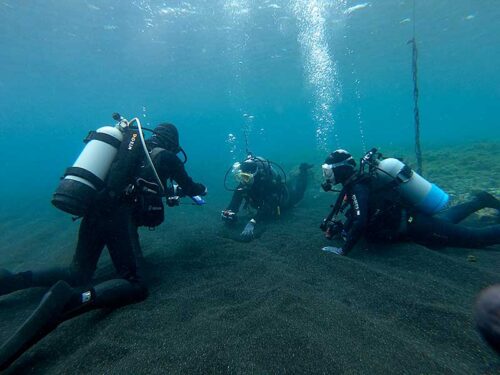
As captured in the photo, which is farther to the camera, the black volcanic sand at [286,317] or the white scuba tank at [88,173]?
the white scuba tank at [88,173]

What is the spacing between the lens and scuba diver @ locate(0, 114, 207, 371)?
4.15 meters

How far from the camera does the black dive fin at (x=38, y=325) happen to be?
8.57 ft

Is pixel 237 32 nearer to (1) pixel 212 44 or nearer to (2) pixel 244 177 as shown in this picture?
(1) pixel 212 44

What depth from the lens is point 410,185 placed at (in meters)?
5.62

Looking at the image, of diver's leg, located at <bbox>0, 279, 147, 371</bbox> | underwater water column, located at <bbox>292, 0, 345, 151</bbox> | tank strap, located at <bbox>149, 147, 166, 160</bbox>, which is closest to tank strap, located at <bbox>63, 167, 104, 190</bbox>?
tank strap, located at <bbox>149, 147, 166, 160</bbox>

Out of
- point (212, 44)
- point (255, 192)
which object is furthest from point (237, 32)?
point (255, 192)

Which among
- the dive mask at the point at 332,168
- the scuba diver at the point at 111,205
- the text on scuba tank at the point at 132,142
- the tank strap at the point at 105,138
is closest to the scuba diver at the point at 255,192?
the dive mask at the point at 332,168

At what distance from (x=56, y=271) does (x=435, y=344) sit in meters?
5.85

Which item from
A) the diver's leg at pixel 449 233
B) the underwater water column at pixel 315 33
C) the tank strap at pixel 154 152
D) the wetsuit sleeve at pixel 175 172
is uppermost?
the underwater water column at pixel 315 33

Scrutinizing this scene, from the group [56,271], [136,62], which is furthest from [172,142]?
[136,62]

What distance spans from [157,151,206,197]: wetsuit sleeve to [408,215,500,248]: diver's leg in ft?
15.3

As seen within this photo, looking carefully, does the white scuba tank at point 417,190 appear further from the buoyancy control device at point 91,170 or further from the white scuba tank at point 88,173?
the white scuba tank at point 88,173

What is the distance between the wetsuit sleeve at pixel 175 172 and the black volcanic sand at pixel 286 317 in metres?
1.56

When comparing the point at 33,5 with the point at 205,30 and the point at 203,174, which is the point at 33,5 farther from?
the point at 203,174
